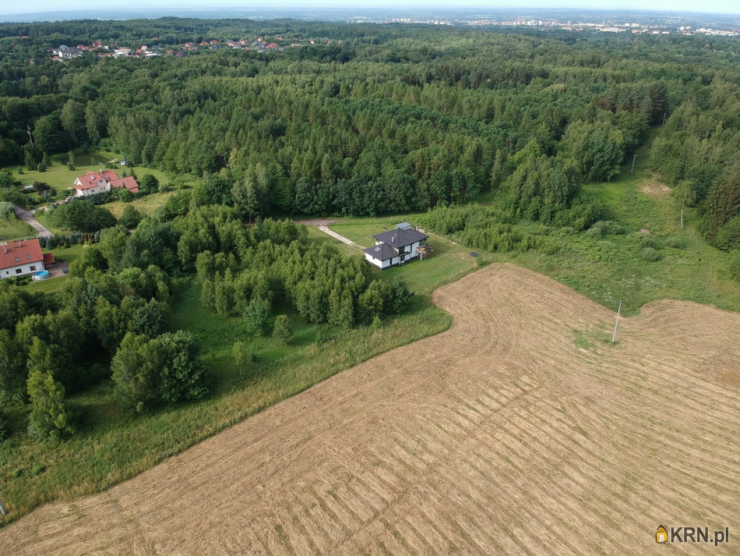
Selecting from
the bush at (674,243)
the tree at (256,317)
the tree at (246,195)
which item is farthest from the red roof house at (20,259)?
the bush at (674,243)

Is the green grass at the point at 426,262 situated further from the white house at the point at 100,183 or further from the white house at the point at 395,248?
the white house at the point at 100,183

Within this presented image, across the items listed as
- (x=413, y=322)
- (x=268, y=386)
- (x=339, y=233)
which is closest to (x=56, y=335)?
(x=268, y=386)

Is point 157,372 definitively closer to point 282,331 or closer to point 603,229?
point 282,331

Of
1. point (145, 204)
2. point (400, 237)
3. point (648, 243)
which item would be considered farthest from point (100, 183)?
point (648, 243)

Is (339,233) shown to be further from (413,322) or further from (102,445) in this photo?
(102,445)

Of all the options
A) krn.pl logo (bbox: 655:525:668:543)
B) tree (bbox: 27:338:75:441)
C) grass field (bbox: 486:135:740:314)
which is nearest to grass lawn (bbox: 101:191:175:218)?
tree (bbox: 27:338:75:441)

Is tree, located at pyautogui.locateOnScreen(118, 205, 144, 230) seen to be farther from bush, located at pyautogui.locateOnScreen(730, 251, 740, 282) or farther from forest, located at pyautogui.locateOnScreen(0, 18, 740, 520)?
bush, located at pyautogui.locateOnScreen(730, 251, 740, 282)
